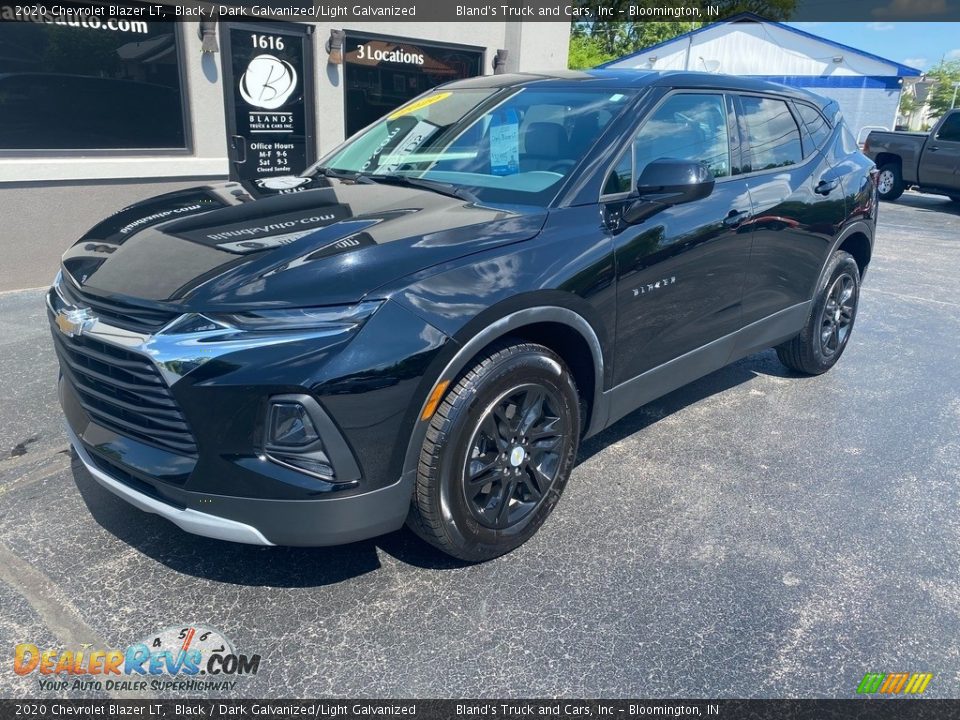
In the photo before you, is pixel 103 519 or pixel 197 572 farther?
pixel 103 519

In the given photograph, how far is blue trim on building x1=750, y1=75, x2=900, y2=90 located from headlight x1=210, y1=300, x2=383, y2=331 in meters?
25.0

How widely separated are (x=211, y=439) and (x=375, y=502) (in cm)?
55

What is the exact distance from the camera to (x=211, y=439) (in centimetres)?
232

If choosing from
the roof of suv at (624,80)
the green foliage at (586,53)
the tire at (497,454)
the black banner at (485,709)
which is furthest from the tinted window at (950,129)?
the green foliage at (586,53)

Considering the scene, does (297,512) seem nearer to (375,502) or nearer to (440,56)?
(375,502)

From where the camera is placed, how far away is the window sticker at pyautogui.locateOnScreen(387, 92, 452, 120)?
13.5 ft

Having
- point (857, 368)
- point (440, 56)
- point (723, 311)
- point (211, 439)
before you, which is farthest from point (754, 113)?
point (440, 56)

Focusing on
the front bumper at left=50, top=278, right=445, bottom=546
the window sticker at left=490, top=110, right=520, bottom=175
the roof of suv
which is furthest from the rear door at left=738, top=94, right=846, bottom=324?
the front bumper at left=50, top=278, right=445, bottom=546

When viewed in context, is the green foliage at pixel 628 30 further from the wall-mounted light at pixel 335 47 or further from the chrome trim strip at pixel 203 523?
the chrome trim strip at pixel 203 523

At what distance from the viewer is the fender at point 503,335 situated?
248 centimetres

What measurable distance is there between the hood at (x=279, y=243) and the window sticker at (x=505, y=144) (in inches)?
14.8

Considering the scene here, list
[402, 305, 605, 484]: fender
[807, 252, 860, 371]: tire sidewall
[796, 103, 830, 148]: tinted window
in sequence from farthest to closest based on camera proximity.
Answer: [807, 252, 860, 371]: tire sidewall < [796, 103, 830, 148]: tinted window < [402, 305, 605, 484]: fender

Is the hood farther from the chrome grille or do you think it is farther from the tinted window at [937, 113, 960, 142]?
the tinted window at [937, 113, 960, 142]

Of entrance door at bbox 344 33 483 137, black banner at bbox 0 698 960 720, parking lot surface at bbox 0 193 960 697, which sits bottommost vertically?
black banner at bbox 0 698 960 720
